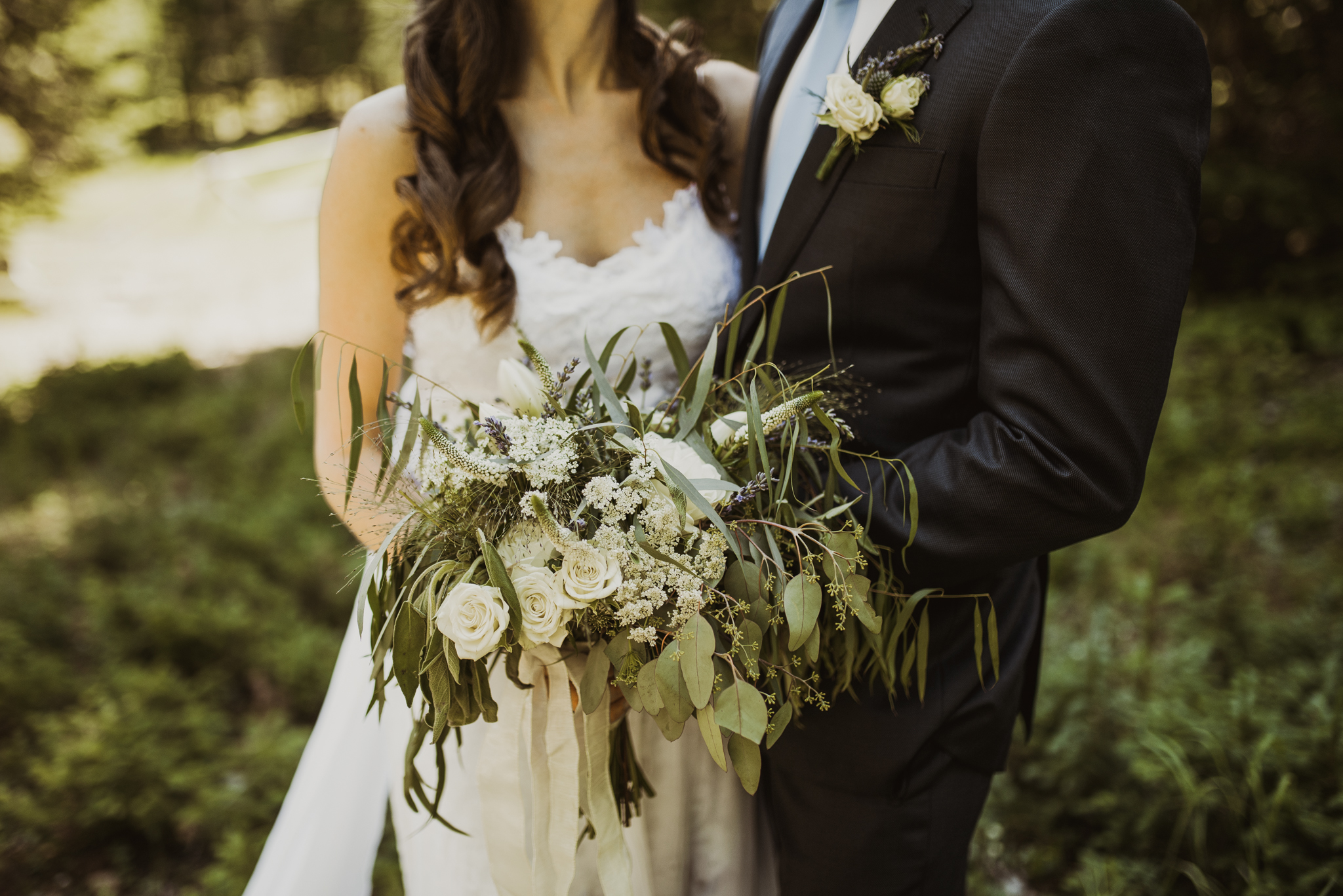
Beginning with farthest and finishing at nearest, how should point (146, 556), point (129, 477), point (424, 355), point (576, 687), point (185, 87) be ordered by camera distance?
1. point (185, 87)
2. point (129, 477)
3. point (146, 556)
4. point (424, 355)
5. point (576, 687)

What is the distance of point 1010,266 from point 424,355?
54.1 inches

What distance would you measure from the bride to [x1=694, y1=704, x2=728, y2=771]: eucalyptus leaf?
1.98 ft

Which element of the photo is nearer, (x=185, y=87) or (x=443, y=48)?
(x=443, y=48)

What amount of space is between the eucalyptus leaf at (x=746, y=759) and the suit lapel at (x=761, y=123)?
1.05 meters

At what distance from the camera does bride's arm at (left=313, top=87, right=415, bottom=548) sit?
193cm

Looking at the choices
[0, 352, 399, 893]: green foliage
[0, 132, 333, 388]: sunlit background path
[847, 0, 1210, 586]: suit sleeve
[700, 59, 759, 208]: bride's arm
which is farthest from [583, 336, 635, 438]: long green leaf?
[0, 132, 333, 388]: sunlit background path

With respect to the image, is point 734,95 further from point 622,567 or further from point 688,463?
point 622,567

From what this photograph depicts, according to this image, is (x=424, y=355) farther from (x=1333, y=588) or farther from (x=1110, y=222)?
(x=1333, y=588)

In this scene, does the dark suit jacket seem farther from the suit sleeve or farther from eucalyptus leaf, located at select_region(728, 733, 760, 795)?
eucalyptus leaf, located at select_region(728, 733, 760, 795)

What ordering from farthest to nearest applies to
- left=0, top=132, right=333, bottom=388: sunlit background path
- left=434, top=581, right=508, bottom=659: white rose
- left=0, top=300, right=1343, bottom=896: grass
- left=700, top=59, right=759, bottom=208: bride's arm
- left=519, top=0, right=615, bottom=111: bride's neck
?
left=0, top=132, right=333, bottom=388: sunlit background path → left=0, top=300, right=1343, bottom=896: grass → left=700, top=59, right=759, bottom=208: bride's arm → left=519, top=0, right=615, bottom=111: bride's neck → left=434, top=581, right=508, bottom=659: white rose

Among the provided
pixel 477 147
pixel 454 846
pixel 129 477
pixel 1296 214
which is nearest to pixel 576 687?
pixel 454 846

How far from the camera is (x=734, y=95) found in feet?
7.80

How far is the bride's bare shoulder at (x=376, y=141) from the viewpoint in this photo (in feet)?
6.32

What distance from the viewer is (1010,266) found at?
137 cm
